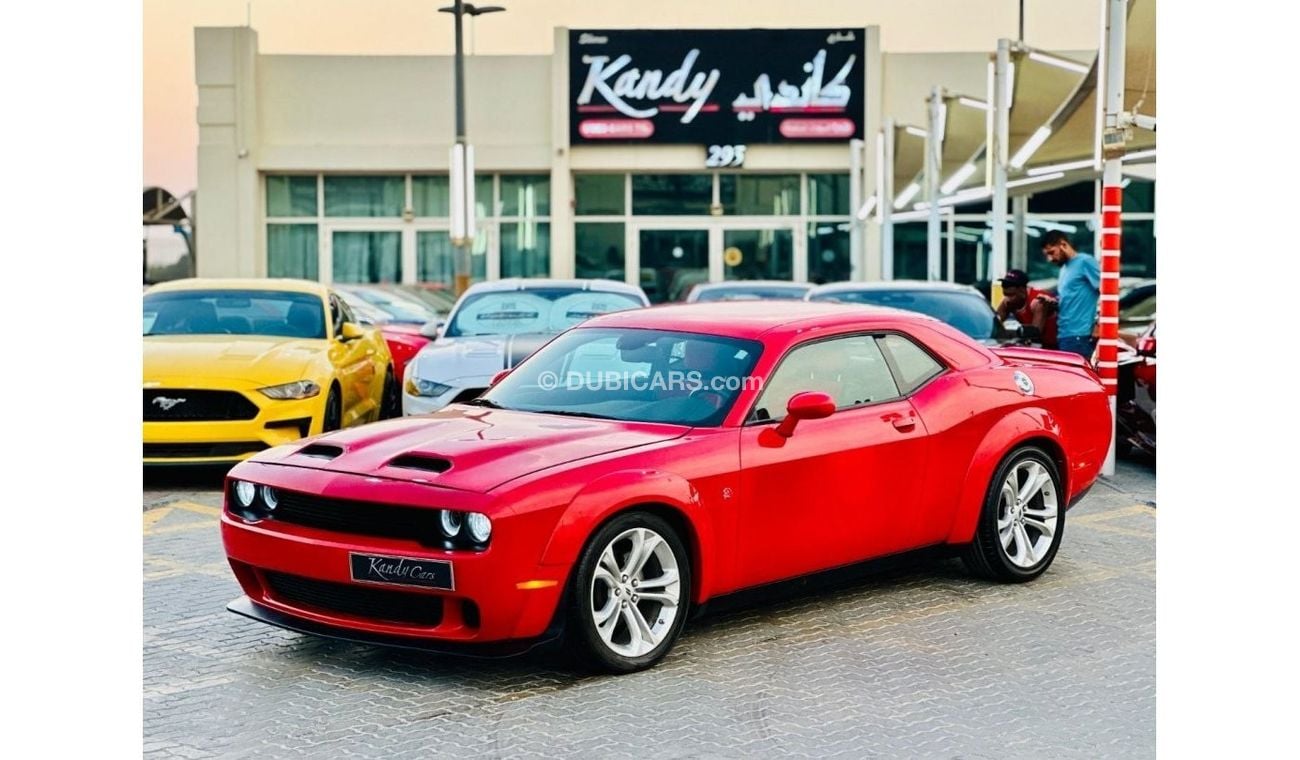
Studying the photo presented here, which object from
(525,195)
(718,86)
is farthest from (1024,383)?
(525,195)

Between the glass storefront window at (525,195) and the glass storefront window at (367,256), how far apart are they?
95.6 inches

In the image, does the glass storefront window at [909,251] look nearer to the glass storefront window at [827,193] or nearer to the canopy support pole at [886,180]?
the glass storefront window at [827,193]

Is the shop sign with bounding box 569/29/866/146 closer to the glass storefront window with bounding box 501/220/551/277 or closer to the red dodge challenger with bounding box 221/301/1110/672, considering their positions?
the glass storefront window with bounding box 501/220/551/277

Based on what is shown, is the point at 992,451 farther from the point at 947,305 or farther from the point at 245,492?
the point at 947,305

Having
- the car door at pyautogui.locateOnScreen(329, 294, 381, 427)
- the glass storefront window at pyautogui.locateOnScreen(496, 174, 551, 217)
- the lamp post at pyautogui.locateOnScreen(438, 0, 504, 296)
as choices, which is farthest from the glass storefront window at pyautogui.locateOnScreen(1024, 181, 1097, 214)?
the car door at pyautogui.locateOnScreen(329, 294, 381, 427)

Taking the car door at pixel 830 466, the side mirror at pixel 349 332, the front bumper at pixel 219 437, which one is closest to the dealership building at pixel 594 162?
the side mirror at pixel 349 332

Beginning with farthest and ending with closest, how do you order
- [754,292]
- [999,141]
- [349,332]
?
[754,292], [999,141], [349,332]

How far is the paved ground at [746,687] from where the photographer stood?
17.9ft

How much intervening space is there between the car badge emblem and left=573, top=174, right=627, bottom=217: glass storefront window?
2676 cm

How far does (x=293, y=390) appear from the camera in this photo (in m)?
11.4

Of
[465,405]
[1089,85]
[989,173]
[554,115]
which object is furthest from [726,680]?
[554,115]

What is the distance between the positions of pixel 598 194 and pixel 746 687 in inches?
1142
